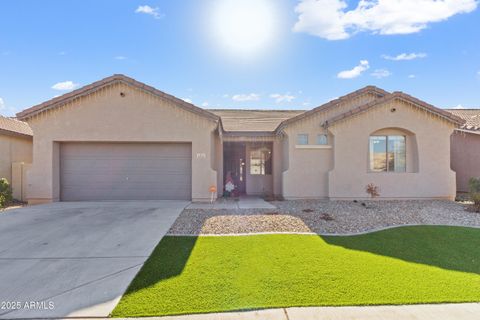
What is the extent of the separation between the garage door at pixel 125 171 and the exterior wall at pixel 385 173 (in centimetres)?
775

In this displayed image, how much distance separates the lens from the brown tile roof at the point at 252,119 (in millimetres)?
16828

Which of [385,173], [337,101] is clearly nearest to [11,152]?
[337,101]

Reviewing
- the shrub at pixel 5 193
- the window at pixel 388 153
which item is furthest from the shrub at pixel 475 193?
the shrub at pixel 5 193

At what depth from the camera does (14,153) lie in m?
15.0

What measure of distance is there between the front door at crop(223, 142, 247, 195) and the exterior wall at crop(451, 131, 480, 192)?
1299 centimetres

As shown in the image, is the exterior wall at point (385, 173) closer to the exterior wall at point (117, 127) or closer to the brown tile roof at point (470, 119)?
the brown tile roof at point (470, 119)

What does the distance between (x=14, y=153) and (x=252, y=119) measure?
14.5 m

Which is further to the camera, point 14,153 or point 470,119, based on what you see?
point 470,119

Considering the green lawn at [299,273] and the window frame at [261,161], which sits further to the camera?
the window frame at [261,161]

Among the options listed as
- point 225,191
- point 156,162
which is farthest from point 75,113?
point 225,191

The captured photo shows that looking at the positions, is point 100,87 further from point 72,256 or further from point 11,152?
point 72,256

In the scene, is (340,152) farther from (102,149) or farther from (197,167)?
(102,149)

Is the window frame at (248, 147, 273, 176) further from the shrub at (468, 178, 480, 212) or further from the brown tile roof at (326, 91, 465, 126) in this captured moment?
the shrub at (468, 178, 480, 212)

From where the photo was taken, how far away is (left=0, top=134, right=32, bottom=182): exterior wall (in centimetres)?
1428
